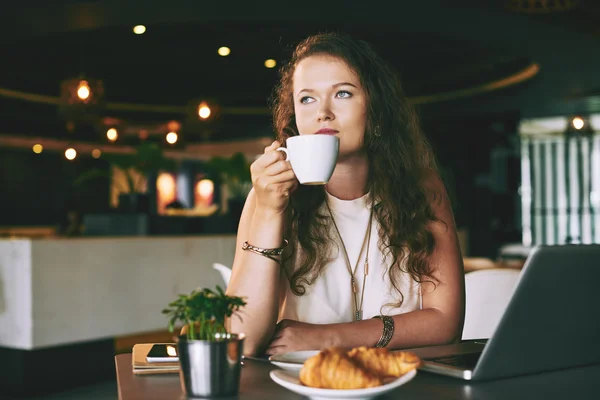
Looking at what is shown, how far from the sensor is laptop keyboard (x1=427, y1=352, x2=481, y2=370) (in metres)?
0.99

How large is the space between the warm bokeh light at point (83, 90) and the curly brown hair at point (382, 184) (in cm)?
467

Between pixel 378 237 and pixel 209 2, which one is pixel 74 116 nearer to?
pixel 209 2

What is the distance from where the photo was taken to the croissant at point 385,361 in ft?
2.69

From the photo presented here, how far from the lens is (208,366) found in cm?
83

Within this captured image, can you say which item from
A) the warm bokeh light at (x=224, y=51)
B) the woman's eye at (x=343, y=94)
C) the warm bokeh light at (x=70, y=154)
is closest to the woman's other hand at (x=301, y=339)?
the woman's eye at (x=343, y=94)

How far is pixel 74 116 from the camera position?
20.5 feet

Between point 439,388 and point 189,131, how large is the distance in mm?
7229

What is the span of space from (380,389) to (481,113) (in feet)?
32.4

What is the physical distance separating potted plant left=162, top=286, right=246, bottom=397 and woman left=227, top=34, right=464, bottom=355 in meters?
0.43

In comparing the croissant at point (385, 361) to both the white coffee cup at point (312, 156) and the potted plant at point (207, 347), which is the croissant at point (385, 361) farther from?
the white coffee cup at point (312, 156)

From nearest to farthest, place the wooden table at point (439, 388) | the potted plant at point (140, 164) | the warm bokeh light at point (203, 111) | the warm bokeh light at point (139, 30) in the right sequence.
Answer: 1. the wooden table at point (439, 388)
2. the potted plant at point (140, 164)
3. the warm bokeh light at point (139, 30)
4. the warm bokeh light at point (203, 111)

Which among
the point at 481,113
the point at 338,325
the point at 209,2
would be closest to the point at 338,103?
the point at 338,325

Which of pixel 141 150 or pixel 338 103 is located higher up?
pixel 141 150

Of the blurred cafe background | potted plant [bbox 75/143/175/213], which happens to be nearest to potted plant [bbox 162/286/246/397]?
the blurred cafe background
